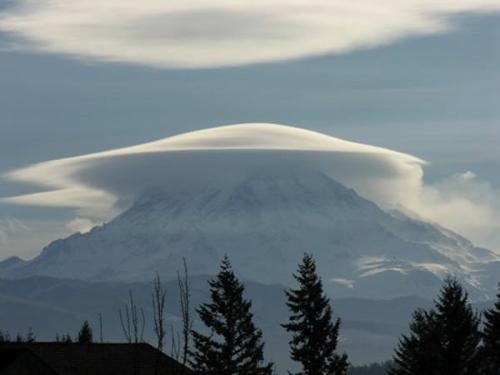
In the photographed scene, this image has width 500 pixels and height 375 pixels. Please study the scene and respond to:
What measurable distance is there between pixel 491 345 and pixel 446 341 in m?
3.45

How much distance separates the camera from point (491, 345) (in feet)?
321

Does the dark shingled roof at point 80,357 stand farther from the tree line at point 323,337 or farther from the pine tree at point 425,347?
the pine tree at point 425,347

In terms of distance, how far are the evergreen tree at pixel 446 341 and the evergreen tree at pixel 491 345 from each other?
28.4 inches

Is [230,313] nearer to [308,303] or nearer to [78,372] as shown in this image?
[308,303]

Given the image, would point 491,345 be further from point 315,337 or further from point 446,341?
point 315,337

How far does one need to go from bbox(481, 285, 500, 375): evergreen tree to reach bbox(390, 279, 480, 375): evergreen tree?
72 cm

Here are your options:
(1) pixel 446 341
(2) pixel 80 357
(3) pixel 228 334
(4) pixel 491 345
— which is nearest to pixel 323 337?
(3) pixel 228 334

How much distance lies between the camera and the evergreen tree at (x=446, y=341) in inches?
3691

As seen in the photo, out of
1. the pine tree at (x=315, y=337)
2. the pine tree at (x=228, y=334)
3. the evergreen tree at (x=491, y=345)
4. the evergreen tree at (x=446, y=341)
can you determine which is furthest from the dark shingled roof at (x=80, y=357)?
the evergreen tree at (x=491, y=345)

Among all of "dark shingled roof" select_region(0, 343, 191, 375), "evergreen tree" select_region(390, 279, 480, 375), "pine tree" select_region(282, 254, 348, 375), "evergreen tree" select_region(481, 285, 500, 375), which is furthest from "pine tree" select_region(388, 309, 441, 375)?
"dark shingled roof" select_region(0, 343, 191, 375)

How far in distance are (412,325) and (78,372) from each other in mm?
22617

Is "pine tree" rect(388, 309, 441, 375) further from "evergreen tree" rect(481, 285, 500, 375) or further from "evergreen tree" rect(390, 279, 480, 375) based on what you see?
"evergreen tree" rect(481, 285, 500, 375)

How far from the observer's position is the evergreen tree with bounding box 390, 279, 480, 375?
93.8 metres

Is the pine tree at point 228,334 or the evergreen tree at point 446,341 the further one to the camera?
the pine tree at point 228,334
